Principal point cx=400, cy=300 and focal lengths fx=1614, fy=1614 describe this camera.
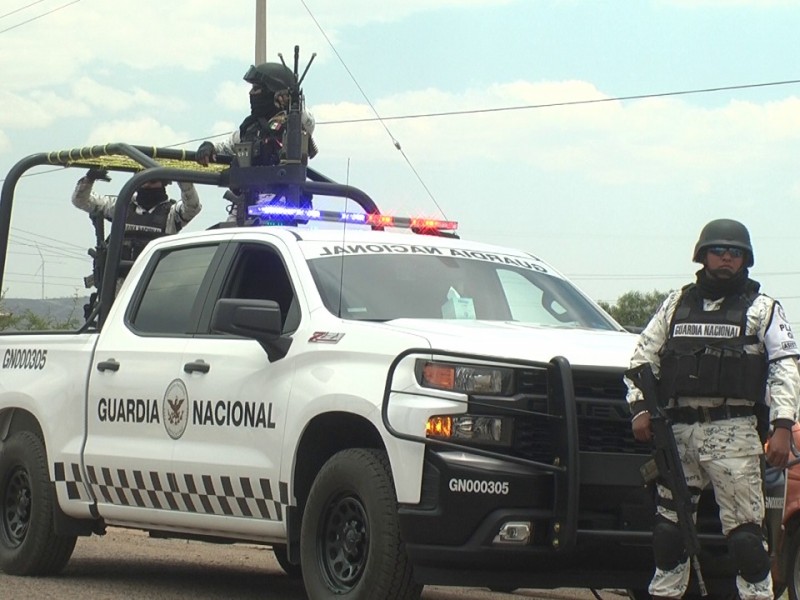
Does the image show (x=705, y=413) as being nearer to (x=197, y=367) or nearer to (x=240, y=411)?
(x=240, y=411)

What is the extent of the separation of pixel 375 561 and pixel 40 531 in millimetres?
3369

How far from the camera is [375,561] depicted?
6918 millimetres

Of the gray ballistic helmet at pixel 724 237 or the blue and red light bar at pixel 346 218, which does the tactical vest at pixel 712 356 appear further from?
the blue and red light bar at pixel 346 218

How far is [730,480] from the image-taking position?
271 inches

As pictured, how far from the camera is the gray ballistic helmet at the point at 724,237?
6.96m

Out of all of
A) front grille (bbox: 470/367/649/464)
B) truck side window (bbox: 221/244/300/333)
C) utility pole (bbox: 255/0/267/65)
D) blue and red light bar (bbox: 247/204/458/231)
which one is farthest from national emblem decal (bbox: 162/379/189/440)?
utility pole (bbox: 255/0/267/65)

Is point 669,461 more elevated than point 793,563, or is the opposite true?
point 669,461

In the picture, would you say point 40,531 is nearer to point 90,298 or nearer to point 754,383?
point 90,298

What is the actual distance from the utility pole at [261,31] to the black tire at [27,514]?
14.5m

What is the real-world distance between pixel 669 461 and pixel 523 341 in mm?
844

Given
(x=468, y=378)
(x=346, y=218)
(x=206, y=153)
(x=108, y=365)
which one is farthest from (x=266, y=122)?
(x=468, y=378)

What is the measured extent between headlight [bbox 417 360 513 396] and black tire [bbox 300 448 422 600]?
1.59 ft

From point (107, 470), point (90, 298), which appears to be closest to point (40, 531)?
point (107, 470)

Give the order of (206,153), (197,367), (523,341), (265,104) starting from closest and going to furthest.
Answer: (523,341)
(197,367)
(206,153)
(265,104)
